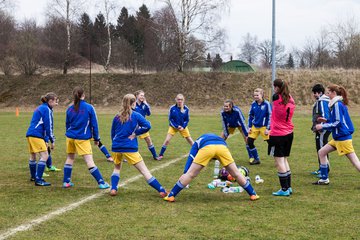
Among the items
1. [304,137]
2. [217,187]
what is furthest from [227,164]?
[304,137]

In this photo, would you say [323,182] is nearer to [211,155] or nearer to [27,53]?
[211,155]

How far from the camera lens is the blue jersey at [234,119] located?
10.9m

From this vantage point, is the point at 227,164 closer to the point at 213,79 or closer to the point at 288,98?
the point at 288,98

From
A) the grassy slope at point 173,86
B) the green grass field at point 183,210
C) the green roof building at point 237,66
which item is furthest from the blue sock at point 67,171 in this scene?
the green roof building at point 237,66

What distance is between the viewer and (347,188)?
7883 millimetres

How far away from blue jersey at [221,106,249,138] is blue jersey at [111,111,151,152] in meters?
4.14

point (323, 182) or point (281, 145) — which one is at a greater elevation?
point (281, 145)

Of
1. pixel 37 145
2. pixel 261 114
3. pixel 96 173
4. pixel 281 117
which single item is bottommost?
pixel 96 173

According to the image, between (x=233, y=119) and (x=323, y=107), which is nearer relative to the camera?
(x=323, y=107)

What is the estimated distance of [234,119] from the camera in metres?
10.9

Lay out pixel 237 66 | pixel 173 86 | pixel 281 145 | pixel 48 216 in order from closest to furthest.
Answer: pixel 48 216, pixel 281 145, pixel 173 86, pixel 237 66

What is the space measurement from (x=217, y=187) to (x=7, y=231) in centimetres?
405

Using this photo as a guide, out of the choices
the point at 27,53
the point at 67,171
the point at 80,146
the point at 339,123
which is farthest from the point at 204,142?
the point at 27,53

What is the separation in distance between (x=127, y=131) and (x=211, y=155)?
5.29ft
